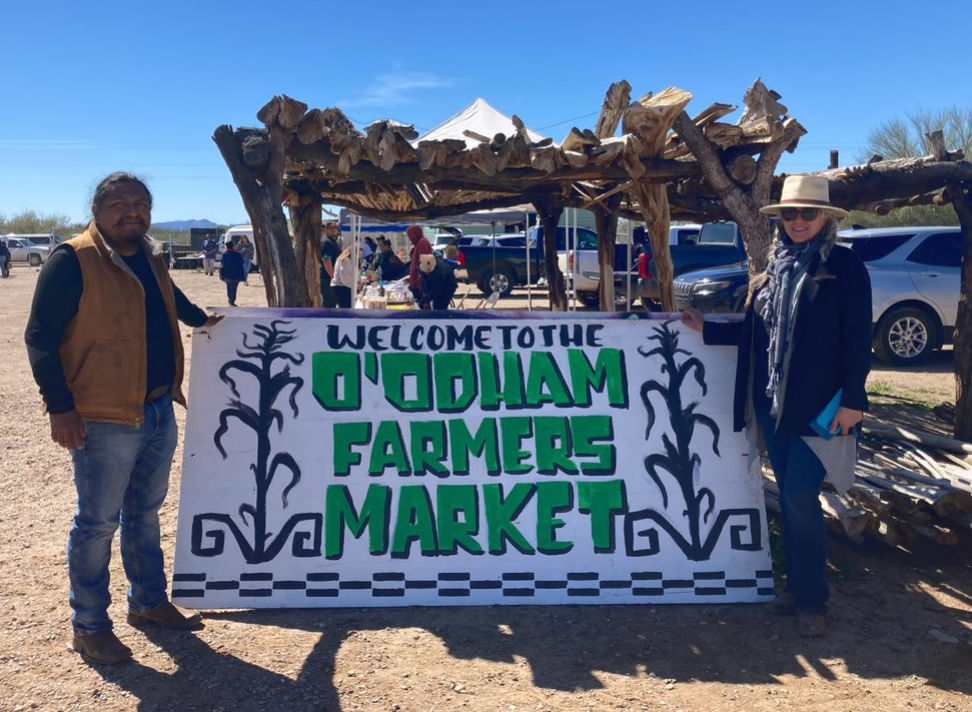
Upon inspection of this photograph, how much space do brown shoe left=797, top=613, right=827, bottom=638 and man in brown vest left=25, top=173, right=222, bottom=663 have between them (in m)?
2.82

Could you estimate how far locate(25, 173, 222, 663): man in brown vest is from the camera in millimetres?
3271

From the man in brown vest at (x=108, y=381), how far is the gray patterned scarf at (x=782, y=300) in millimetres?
2679

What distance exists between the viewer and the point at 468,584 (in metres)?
3.97

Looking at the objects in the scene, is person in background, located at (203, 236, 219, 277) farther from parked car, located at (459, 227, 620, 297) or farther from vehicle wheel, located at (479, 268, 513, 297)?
vehicle wheel, located at (479, 268, 513, 297)

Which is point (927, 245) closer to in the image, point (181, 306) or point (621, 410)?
point (621, 410)

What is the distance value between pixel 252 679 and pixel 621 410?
2.12m

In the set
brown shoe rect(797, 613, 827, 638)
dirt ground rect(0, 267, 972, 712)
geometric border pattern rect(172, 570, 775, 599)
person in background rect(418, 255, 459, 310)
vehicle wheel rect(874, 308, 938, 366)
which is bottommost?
dirt ground rect(0, 267, 972, 712)

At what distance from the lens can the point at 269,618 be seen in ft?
12.7

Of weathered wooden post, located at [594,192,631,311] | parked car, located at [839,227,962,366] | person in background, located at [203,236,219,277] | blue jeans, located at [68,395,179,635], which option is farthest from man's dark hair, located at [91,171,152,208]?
person in background, located at [203,236,219,277]

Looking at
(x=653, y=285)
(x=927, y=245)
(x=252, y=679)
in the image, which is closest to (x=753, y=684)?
(x=252, y=679)

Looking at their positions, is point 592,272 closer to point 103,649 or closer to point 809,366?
point 809,366

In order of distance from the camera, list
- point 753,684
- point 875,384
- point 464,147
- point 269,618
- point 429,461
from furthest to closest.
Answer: point 875,384 → point 464,147 → point 429,461 → point 269,618 → point 753,684

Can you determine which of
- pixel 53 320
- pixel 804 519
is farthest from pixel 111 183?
pixel 804 519

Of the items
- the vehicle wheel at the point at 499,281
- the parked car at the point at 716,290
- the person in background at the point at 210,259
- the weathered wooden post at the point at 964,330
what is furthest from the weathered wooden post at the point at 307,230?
the person in background at the point at 210,259
